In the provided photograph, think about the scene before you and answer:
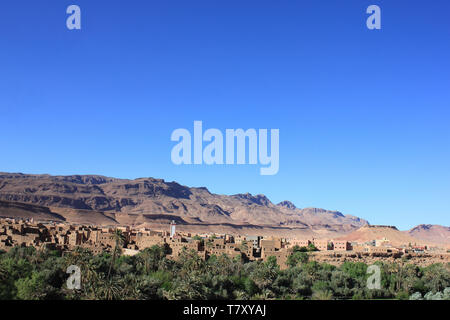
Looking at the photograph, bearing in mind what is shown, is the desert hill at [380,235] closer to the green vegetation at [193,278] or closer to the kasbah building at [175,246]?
the kasbah building at [175,246]

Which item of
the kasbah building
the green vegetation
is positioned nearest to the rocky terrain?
the kasbah building

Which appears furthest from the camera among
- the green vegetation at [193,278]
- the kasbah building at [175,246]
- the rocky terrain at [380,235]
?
the rocky terrain at [380,235]

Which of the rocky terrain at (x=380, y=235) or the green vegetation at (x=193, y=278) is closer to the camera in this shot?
the green vegetation at (x=193, y=278)

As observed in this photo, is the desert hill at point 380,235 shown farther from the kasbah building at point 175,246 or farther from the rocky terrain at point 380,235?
the kasbah building at point 175,246

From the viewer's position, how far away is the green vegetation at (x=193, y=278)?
36156mm

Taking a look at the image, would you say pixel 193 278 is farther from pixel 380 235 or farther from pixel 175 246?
pixel 380 235

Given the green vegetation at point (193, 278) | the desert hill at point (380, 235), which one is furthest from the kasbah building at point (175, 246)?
the desert hill at point (380, 235)

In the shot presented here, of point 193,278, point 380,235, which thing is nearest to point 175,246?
point 193,278

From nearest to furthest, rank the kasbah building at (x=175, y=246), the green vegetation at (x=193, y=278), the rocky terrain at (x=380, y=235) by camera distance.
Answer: the green vegetation at (x=193, y=278), the kasbah building at (x=175, y=246), the rocky terrain at (x=380, y=235)

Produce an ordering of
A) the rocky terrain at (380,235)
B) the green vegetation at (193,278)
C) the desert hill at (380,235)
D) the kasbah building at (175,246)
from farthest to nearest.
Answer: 1. the rocky terrain at (380,235)
2. the desert hill at (380,235)
3. the kasbah building at (175,246)
4. the green vegetation at (193,278)

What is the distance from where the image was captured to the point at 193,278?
40344mm

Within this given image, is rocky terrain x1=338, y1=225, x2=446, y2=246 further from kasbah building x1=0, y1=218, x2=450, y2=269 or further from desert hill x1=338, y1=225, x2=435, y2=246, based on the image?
kasbah building x1=0, y1=218, x2=450, y2=269

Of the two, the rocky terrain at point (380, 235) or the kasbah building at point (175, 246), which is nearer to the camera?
the kasbah building at point (175, 246)
